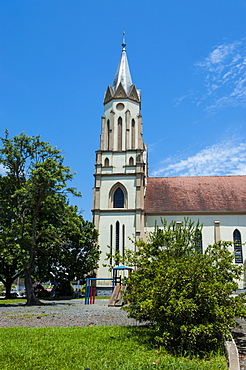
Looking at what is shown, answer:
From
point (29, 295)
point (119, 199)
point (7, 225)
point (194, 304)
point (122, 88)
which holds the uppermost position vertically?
point (122, 88)

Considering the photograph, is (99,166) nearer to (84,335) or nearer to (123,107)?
(123,107)

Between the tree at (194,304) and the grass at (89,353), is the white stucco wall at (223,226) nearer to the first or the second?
the grass at (89,353)

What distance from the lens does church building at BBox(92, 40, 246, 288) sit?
124 ft

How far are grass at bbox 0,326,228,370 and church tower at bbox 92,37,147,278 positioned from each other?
27.5 meters

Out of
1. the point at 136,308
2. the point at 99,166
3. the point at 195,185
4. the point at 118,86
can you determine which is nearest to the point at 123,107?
the point at 118,86

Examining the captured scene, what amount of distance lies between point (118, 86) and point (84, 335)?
37.6 m

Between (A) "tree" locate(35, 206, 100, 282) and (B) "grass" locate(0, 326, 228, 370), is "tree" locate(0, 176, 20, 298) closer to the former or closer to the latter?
(A) "tree" locate(35, 206, 100, 282)

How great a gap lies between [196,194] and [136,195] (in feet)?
24.0

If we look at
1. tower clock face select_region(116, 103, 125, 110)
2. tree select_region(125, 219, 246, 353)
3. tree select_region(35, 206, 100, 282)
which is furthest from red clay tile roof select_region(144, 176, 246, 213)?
tree select_region(125, 219, 246, 353)

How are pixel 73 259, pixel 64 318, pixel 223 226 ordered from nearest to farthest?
pixel 64 318
pixel 73 259
pixel 223 226

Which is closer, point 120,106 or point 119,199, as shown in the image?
point 119,199

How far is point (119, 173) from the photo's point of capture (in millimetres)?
39500

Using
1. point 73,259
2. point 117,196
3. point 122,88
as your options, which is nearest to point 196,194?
point 117,196

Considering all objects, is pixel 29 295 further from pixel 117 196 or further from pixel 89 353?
pixel 117 196
